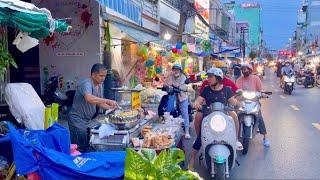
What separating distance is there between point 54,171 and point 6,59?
7.35ft

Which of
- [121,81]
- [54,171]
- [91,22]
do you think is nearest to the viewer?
[54,171]

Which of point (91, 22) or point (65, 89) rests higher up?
point (91, 22)

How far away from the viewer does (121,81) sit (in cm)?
1440

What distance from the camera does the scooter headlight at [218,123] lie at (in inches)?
246

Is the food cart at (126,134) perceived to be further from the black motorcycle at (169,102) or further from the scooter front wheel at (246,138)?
the black motorcycle at (169,102)

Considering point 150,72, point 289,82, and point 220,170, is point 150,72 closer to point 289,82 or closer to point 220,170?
point 289,82

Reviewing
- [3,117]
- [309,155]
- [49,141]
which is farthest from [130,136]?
[309,155]

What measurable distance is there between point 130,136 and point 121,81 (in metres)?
8.69

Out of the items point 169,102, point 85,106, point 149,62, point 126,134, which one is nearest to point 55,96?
point 169,102

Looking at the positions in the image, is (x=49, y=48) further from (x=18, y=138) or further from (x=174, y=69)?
(x=18, y=138)

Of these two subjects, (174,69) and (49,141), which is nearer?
(49,141)

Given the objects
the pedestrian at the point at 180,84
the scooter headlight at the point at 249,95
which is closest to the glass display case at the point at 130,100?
the pedestrian at the point at 180,84

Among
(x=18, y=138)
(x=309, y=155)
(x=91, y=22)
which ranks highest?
(x=91, y=22)

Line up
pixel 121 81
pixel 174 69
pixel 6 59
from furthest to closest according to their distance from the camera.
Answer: pixel 121 81 < pixel 174 69 < pixel 6 59
